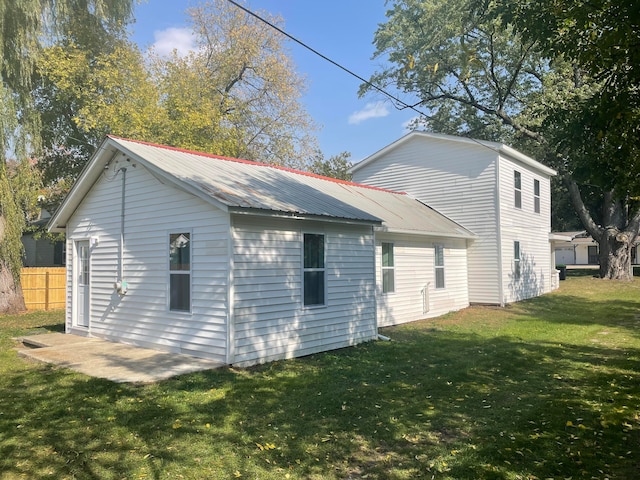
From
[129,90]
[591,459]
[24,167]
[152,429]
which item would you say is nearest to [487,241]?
[591,459]

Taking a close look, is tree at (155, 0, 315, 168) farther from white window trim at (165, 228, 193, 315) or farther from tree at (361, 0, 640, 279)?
white window trim at (165, 228, 193, 315)

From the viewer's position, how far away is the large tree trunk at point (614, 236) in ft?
79.6

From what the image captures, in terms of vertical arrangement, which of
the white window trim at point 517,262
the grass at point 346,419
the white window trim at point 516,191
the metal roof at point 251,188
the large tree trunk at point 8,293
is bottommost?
the grass at point 346,419

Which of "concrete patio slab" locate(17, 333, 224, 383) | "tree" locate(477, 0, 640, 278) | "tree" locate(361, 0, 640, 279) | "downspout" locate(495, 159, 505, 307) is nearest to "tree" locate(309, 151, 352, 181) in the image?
"tree" locate(361, 0, 640, 279)

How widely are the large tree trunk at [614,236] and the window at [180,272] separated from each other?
72.0ft

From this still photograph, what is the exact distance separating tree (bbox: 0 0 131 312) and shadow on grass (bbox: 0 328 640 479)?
9742 mm

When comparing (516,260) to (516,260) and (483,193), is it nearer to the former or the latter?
(516,260)

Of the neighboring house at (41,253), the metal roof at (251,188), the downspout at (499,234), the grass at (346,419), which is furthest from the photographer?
the neighboring house at (41,253)

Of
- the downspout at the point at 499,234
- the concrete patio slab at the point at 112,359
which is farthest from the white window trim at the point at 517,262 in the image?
the concrete patio slab at the point at 112,359

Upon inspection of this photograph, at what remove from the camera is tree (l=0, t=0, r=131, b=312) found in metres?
14.5

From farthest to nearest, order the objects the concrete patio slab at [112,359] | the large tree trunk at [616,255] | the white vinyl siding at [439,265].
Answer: the large tree trunk at [616,255] → the white vinyl siding at [439,265] → the concrete patio slab at [112,359]

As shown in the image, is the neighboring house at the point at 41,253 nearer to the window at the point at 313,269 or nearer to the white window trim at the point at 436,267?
the white window trim at the point at 436,267

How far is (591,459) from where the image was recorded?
4.30 meters

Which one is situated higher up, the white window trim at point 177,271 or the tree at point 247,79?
the tree at point 247,79
